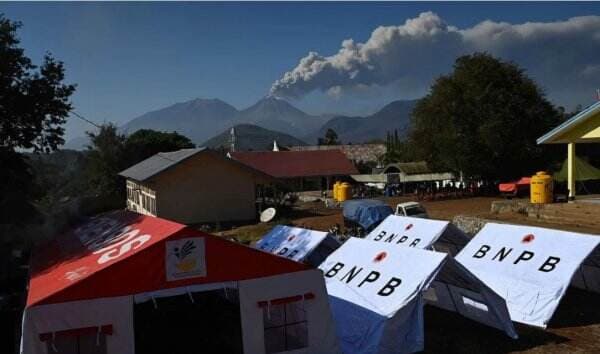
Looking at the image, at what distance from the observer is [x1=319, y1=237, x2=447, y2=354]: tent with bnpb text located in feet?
32.3

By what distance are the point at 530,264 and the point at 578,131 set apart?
1355cm

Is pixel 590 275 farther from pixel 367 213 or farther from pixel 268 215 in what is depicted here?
pixel 268 215

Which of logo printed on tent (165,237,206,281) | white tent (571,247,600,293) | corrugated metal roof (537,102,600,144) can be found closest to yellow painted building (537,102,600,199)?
corrugated metal roof (537,102,600,144)

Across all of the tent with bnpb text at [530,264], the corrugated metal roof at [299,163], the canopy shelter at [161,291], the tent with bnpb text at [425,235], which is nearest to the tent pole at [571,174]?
the tent with bnpb text at [425,235]

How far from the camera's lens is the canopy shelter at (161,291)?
26.2 ft

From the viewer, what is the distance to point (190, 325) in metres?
12.5

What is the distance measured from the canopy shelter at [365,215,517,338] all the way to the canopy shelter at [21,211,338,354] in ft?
10.5

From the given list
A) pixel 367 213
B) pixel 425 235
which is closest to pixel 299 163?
pixel 367 213

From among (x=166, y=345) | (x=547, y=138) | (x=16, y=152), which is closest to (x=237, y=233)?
(x=16, y=152)

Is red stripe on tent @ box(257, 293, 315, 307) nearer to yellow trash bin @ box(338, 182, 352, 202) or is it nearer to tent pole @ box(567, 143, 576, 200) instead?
tent pole @ box(567, 143, 576, 200)

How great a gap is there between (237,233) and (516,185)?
16306mm

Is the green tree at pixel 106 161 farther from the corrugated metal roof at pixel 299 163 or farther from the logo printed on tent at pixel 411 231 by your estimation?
the logo printed on tent at pixel 411 231

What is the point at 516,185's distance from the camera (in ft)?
107

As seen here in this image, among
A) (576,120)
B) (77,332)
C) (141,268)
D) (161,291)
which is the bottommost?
(77,332)
